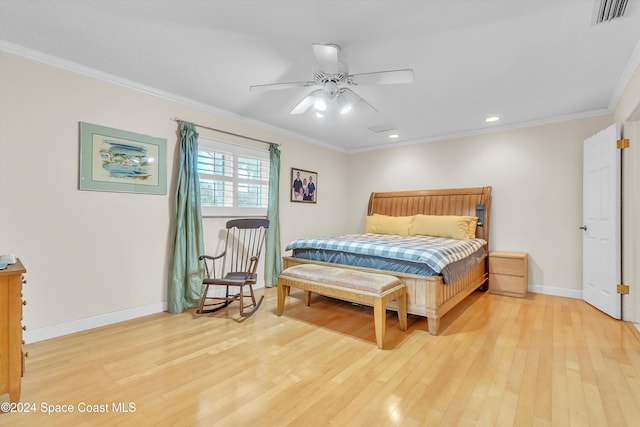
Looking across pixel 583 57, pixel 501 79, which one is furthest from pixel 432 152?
pixel 583 57

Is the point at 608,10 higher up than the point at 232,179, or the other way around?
the point at 608,10

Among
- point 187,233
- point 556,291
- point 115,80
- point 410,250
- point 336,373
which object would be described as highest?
point 115,80

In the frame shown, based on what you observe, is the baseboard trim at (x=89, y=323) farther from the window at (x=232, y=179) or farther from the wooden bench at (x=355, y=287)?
the wooden bench at (x=355, y=287)

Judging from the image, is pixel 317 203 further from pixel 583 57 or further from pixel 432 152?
pixel 583 57

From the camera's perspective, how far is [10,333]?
1696mm

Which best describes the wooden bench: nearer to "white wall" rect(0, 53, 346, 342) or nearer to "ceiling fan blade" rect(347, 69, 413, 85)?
"white wall" rect(0, 53, 346, 342)

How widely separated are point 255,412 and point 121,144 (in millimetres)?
2869

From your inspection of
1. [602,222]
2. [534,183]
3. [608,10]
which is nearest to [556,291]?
[602,222]

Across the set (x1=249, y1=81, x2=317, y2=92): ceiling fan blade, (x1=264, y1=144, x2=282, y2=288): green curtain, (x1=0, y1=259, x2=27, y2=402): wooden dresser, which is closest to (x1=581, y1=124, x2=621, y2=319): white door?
(x1=249, y1=81, x2=317, y2=92): ceiling fan blade

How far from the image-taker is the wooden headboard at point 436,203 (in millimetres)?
4520

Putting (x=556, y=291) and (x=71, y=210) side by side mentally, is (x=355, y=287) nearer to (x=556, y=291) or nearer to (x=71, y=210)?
(x=71, y=210)

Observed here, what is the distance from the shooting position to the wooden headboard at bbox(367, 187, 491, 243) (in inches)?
178

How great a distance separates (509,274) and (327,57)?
379 cm

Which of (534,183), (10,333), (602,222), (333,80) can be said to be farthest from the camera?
(534,183)
